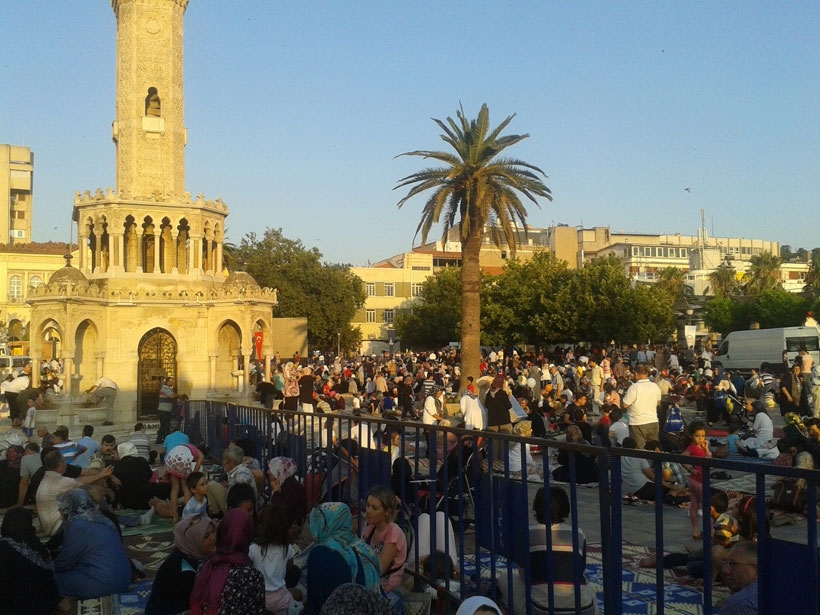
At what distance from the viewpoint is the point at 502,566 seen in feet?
17.8

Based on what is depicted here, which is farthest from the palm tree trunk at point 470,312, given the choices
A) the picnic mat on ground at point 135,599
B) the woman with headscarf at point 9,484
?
the picnic mat on ground at point 135,599

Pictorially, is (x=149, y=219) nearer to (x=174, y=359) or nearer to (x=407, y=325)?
(x=174, y=359)

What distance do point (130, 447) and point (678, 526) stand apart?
450 inches

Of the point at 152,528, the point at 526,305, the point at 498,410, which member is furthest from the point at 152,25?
the point at 526,305

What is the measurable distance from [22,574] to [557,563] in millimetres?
4508

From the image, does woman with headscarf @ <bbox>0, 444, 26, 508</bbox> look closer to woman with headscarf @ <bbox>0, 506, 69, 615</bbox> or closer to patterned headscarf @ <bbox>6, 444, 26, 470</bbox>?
patterned headscarf @ <bbox>6, 444, 26, 470</bbox>

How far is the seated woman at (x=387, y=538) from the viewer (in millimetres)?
6129

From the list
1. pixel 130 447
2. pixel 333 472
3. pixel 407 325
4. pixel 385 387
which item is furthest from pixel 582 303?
pixel 333 472

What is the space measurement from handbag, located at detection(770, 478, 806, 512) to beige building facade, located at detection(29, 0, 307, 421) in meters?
29.1

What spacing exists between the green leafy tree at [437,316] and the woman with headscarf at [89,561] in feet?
174

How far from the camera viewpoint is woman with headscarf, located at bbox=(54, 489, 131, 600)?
291 inches

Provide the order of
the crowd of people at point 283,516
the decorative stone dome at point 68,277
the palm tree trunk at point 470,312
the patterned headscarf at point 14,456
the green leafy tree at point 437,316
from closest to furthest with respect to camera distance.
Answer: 1. the crowd of people at point 283,516
2. the patterned headscarf at point 14,456
3. the palm tree trunk at point 470,312
4. the decorative stone dome at point 68,277
5. the green leafy tree at point 437,316

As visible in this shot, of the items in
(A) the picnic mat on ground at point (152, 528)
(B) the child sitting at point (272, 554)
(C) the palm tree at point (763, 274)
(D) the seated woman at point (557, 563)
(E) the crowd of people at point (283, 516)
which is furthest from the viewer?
(C) the palm tree at point (763, 274)

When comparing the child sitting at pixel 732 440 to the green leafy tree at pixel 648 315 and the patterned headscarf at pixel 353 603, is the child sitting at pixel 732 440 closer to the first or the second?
the patterned headscarf at pixel 353 603
